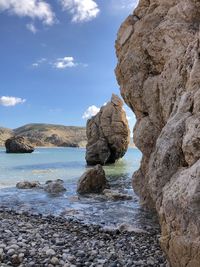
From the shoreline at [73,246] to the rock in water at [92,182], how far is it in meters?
10.9

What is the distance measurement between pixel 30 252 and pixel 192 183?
6.21 meters

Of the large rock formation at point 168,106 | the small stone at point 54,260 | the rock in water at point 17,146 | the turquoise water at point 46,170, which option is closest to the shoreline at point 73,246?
the small stone at point 54,260

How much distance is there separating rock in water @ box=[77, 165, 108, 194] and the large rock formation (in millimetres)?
6423

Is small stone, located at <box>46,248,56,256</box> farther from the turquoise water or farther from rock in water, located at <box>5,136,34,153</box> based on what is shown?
rock in water, located at <box>5,136,34,153</box>

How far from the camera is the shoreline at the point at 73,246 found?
1134 cm

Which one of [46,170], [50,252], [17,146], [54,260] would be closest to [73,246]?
[50,252]

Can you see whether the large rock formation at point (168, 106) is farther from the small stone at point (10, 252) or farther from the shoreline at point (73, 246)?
the small stone at point (10, 252)

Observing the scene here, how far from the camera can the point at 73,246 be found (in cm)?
1320

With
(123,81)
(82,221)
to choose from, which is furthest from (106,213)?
(123,81)

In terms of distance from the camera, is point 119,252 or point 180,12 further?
point 180,12

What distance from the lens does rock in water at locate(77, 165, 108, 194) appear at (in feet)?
94.8

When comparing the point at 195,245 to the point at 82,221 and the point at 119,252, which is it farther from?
the point at 82,221

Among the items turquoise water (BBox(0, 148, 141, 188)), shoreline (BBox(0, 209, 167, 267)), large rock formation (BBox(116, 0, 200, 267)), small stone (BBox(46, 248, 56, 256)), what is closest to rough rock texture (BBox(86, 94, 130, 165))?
turquoise water (BBox(0, 148, 141, 188))

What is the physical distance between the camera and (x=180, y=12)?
59.2 feet
